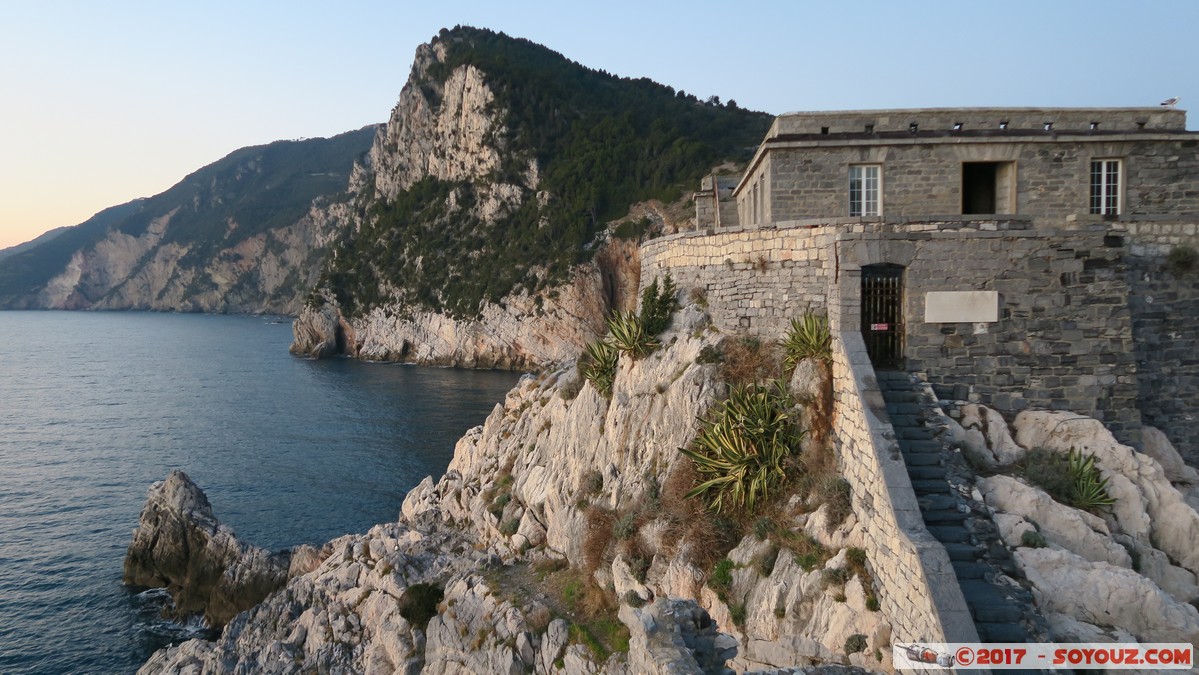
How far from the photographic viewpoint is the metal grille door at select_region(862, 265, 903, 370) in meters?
12.6

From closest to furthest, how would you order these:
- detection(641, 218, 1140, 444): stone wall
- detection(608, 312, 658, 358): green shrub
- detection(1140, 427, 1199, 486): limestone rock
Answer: detection(641, 218, 1140, 444): stone wall < detection(1140, 427, 1199, 486): limestone rock < detection(608, 312, 658, 358): green shrub

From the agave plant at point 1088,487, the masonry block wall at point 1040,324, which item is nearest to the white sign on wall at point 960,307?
the masonry block wall at point 1040,324

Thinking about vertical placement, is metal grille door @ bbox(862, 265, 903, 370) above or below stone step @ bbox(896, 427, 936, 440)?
above

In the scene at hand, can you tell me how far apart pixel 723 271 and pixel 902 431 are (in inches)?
227

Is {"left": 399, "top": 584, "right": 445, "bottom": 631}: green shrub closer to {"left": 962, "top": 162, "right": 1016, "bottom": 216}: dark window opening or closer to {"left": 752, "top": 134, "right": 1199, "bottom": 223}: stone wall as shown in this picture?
{"left": 752, "top": 134, "right": 1199, "bottom": 223}: stone wall

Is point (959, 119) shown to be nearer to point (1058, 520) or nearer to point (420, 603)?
point (1058, 520)

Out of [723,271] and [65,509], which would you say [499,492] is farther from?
[65,509]

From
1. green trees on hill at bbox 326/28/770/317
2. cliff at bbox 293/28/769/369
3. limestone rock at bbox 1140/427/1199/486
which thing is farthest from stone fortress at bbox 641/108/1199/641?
green trees on hill at bbox 326/28/770/317

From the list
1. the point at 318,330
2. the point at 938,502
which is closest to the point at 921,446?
the point at 938,502

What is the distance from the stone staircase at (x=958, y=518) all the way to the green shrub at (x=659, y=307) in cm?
566

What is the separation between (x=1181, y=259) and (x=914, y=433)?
23.9ft

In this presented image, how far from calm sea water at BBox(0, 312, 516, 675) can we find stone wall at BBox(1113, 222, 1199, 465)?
28970 mm

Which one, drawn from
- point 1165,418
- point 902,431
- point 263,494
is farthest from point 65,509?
point 1165,418

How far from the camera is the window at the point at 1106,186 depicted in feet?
52.6
